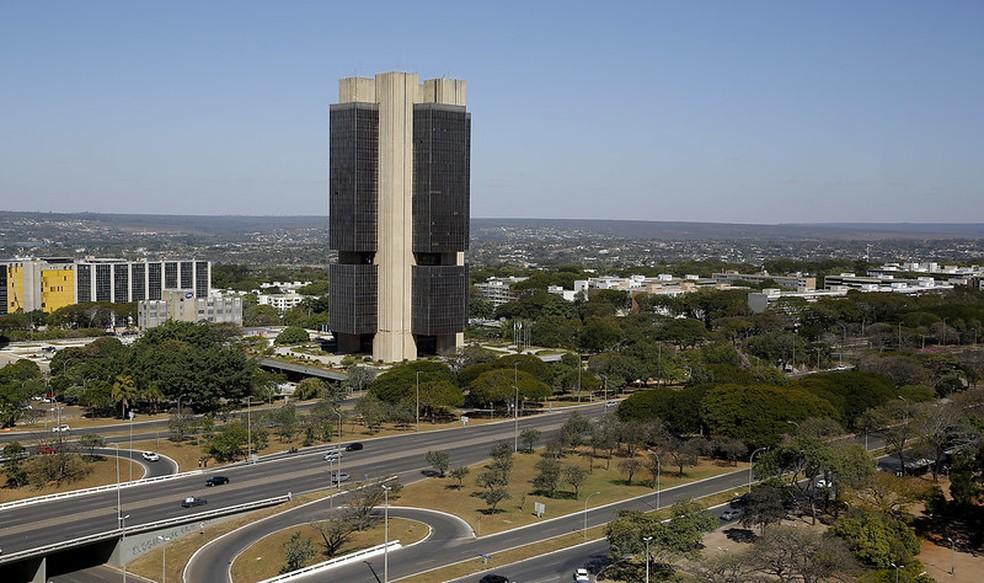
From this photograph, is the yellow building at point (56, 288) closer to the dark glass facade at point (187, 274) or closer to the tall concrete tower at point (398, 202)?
the dark glass facade at point (187, 274)

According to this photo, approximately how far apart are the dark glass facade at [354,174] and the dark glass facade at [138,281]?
59.9m

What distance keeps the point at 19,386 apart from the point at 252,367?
50.6 feet

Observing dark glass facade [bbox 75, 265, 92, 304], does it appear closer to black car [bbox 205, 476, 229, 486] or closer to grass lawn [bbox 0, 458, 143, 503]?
grass lawn [bbox 0, 458, 143, 503]

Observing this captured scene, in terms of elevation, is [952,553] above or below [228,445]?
below

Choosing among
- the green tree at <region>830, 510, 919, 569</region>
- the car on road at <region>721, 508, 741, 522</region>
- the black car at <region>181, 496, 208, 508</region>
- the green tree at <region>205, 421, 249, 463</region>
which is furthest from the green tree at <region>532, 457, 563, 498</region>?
the green tree at <region>205, 421, 249, 463</region>

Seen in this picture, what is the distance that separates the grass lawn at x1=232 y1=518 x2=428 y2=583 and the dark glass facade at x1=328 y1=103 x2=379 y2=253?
47434 millimetres

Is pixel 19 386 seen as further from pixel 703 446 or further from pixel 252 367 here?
pixel 703 446

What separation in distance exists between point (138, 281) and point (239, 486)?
98062 mm

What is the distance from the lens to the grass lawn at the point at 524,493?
1695 inches

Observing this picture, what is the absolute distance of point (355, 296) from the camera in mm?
86688

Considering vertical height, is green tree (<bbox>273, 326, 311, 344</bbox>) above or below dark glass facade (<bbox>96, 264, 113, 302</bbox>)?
below

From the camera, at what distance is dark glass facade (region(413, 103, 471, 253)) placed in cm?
8612

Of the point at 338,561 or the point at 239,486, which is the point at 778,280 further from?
the point at 338,561

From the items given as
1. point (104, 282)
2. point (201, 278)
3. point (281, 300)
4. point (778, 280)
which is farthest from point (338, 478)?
point (778, 280)
